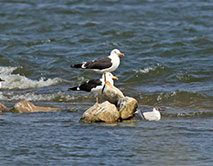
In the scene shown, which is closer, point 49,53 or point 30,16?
point 49,53

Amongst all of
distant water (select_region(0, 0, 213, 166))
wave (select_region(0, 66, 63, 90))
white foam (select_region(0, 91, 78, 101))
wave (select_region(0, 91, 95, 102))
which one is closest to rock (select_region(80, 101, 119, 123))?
distant water (select_region(0, 0, 213, 166))

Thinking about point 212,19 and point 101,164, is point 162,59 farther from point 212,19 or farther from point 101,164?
point 101,164

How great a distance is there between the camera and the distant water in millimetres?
6809

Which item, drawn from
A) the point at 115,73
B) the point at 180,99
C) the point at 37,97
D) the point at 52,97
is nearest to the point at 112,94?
the point at 180,99

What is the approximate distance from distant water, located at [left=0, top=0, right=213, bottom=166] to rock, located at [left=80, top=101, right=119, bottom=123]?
0.75 ft

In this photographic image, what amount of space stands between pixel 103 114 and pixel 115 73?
5.68 m

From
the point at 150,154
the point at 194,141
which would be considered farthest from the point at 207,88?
the point at 150,154

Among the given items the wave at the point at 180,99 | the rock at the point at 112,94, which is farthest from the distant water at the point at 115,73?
the rock at the point at 112,94

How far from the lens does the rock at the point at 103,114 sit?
333 inches

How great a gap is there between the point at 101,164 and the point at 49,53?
11.1 m

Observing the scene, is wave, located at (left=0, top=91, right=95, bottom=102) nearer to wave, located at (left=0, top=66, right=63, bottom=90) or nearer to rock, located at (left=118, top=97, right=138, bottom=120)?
wave, located at (left=0, top=66, right=63, bottom=90)

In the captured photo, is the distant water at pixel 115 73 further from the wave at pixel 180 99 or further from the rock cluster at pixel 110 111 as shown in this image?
the rock cluster at pixel 110 111

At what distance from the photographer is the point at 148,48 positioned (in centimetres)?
1698

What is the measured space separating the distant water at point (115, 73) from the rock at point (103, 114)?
0.75 ft
